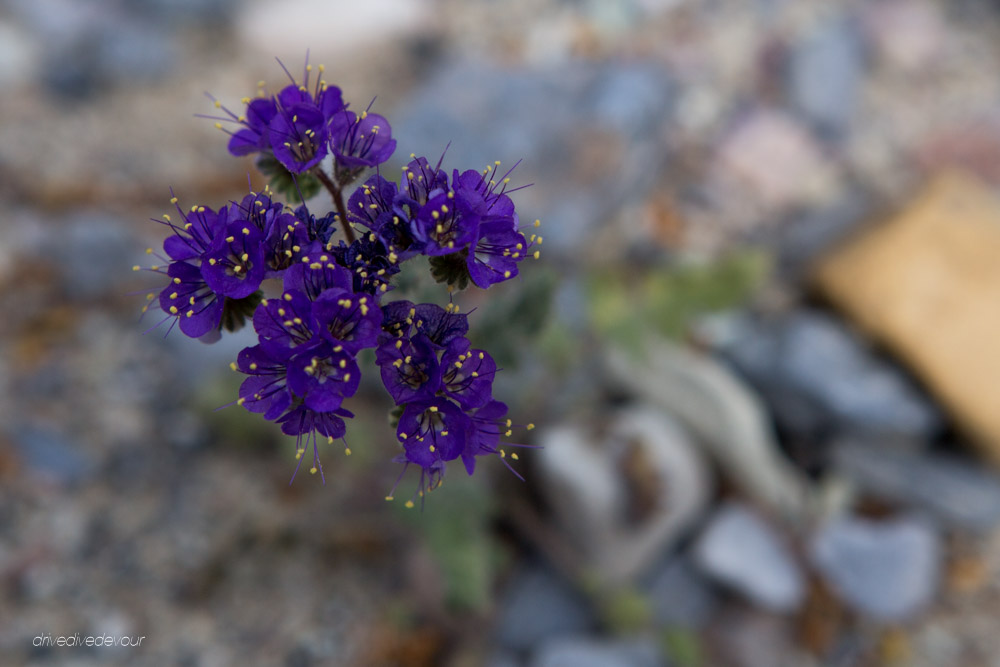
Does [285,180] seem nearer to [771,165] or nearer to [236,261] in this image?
[236,261]

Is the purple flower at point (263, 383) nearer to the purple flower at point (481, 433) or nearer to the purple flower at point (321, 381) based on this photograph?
the purple flower at point (321, 381)

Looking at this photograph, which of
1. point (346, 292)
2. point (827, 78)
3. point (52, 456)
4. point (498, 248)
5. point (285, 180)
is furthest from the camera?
point (827, 78)

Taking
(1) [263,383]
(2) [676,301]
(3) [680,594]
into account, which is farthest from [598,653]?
(1) [263,383]

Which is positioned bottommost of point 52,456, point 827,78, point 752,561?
point 752,561

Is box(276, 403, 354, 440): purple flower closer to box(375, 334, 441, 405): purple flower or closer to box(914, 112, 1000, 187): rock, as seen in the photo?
box(375, 334, 441, 405): purple flower

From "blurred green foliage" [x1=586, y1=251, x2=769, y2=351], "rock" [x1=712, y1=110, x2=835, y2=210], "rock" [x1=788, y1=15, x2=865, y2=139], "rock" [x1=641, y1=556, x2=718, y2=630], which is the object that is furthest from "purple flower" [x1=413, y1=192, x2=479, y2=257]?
"rock" [x1=788, y1=15, x2=865, y2=139]

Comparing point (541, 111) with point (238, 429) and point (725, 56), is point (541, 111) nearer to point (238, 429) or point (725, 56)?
point (725, 56)

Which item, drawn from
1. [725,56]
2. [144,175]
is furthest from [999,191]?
[144,175]
